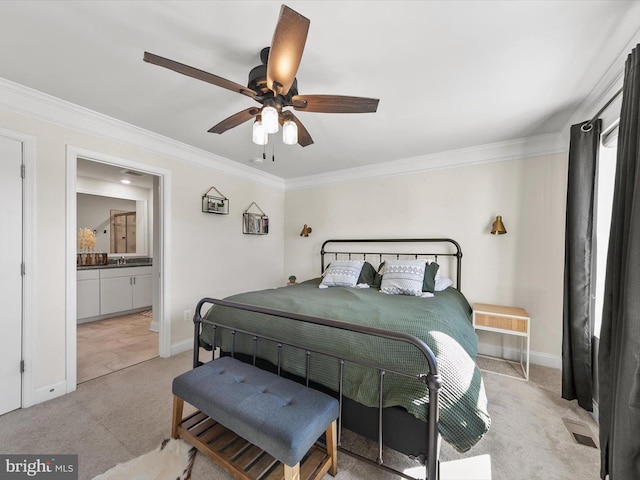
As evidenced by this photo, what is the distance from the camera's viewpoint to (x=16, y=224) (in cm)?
203

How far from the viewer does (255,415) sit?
1235mm

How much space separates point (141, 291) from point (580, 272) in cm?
590

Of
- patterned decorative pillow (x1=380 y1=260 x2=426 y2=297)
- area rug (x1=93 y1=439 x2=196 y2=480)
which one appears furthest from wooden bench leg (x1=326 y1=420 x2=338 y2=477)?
patterned decorative pillow (x1=380 y1=260 x2=426 y2=297)

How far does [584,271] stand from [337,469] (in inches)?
90.6

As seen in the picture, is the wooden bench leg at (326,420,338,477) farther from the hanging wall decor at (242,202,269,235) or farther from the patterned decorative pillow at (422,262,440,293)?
the hanging wall decor at (242,202,269,235)

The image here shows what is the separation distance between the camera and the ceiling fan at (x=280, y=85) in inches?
44.8

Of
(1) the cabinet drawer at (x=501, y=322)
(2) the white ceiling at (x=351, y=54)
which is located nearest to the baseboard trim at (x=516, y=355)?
(1) the cabinet drawer at (x=501, y=322)

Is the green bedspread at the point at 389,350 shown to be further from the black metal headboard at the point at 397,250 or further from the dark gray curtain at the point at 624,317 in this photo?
the black metal headboard at the point at 397,250

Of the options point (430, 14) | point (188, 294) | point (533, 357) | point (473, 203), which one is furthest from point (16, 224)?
point (533, 357)

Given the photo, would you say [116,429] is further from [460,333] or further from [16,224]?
[460,333]


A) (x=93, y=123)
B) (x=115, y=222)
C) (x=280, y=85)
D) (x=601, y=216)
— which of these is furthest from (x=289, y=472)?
(x=115, y=222)

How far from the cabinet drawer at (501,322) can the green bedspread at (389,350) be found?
27.6 inches

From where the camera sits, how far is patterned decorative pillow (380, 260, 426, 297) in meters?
2.75

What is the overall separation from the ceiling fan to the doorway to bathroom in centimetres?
179
